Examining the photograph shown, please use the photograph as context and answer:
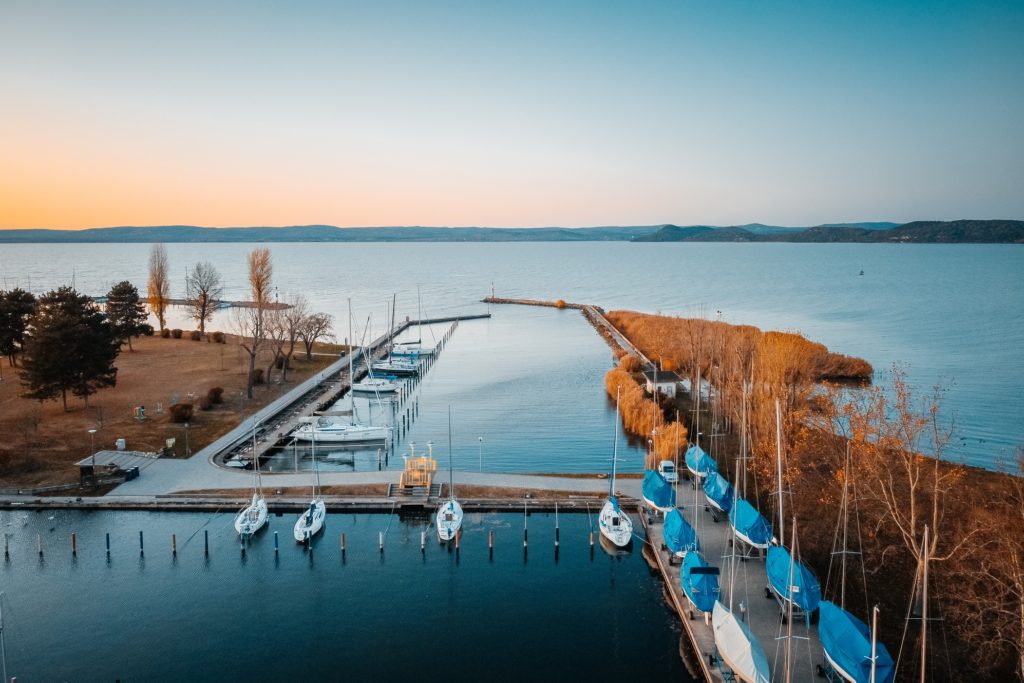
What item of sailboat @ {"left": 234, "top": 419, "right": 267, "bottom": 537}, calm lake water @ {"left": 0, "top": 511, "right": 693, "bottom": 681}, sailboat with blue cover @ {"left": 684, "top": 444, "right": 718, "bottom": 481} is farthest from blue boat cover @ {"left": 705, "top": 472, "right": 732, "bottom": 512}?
sailboat @ {"left": 234, "top": 419, "right": 267, "bottom": 537}

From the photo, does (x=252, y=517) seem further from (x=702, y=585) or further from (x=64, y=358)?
(x=64, y=358)

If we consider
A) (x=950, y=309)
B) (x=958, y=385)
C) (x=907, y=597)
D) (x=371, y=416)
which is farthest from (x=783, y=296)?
(x=907, y=597)

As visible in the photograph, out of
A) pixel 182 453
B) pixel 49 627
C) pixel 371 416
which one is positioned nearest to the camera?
pixel 49 627

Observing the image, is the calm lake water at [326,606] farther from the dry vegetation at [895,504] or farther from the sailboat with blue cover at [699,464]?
the dry vegetation at [895,504]

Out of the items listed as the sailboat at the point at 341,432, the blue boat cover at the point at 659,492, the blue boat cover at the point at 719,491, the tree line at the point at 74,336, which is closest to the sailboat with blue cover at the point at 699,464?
the blue boat cover at the point at 719,491

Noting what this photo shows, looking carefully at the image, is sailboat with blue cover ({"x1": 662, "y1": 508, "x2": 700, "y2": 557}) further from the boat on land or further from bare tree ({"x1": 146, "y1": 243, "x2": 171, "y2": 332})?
bare tree ({"x1": 146, "y1": 243, "x2": 171, "y2": 332})

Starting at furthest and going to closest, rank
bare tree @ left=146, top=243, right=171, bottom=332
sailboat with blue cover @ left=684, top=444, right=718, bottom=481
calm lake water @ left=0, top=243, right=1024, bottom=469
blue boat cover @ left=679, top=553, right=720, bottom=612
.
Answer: bare tree @ left=146, top=243, right=171, bottom=332 → calm lake water @ left=0, top=243, right=1024, bottom=469 → sailboat with blue cover @ left=684, top=444, right=718, bottom=481 → blue boat cover @ left=679, top=553, right=720, bottom=612

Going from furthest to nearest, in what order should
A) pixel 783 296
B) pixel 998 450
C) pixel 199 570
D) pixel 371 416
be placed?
pixel 783 296, pixel 371 416, pixel 998 450, pixel 199 570

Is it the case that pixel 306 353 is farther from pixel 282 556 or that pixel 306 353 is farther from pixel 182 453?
pixel 282 556

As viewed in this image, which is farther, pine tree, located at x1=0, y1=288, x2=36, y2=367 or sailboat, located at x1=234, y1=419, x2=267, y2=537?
pine tree, located at x1=0, y1=288, x2=36, y2=367
